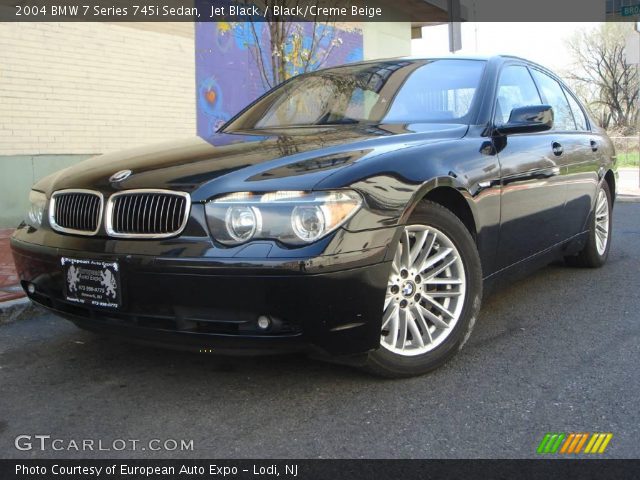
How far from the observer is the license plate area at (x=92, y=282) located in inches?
110

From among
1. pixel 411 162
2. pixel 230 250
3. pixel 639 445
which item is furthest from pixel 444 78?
pixel 639 445

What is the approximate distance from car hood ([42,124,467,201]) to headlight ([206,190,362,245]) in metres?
0.05

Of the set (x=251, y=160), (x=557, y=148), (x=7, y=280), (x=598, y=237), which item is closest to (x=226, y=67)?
(x=7, y=280)

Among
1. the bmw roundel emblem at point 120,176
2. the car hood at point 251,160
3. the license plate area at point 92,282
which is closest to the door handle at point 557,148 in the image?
the car hood at point 251,160

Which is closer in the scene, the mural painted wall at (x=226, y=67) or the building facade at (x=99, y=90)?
the building facade at (x=99, y=90)

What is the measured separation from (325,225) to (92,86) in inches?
266

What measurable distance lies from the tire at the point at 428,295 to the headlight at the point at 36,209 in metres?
1.79

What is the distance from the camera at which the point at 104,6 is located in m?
8.45

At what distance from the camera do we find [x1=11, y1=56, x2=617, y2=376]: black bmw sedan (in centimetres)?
259

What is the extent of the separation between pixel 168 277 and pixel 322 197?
2.28ft
